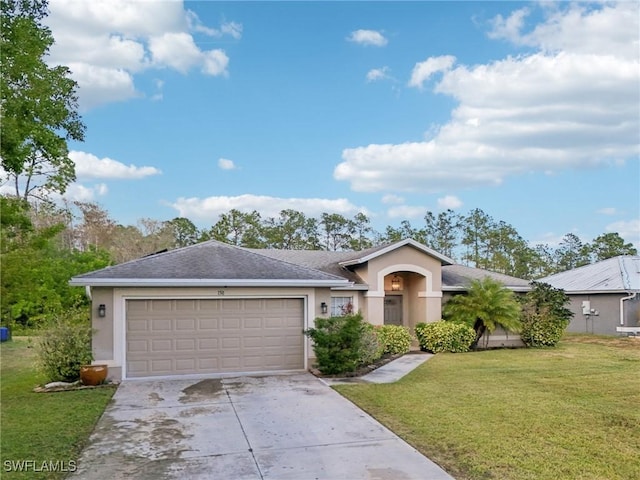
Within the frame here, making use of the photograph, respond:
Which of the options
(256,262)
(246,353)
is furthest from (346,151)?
(246,353)

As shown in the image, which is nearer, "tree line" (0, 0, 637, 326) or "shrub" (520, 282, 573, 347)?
"tree line" (0, 0, 637, 326)

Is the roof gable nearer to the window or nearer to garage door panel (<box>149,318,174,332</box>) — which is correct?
the window

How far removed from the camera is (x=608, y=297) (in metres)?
23.6

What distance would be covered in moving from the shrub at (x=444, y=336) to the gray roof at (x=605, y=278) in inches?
391

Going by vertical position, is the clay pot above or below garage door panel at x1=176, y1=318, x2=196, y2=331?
below

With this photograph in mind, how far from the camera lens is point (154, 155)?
24625mm

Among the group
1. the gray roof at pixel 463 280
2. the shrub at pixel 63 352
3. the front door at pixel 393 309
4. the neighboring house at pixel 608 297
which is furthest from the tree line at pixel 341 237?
the shrub at pixel 63 352

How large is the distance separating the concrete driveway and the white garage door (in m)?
1.68

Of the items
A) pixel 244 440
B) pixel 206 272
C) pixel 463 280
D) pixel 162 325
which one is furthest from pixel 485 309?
pixel 244 440

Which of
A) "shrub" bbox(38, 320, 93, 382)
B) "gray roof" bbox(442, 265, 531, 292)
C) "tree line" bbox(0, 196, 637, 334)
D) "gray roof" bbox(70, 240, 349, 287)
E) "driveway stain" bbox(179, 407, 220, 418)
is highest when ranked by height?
"tree line" bbox(0, 196, 637, 334)

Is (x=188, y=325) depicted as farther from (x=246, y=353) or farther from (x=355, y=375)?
(x=355, y=375)

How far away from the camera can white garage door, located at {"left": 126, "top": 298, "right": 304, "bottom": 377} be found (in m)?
12.2

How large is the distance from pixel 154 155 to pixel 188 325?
14.5 meters

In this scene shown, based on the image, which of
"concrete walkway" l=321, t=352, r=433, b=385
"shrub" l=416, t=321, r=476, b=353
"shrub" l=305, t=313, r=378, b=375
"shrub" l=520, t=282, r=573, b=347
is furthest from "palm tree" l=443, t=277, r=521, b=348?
"shrub" l=305, t=313, r=378, b=375
